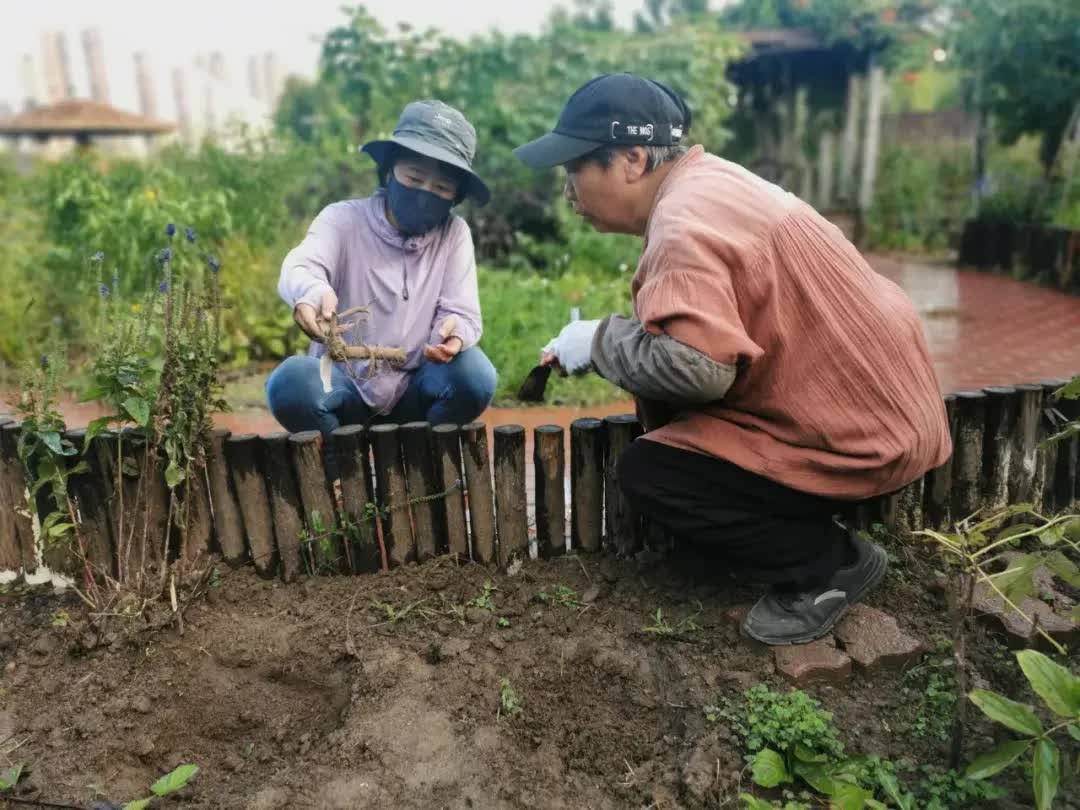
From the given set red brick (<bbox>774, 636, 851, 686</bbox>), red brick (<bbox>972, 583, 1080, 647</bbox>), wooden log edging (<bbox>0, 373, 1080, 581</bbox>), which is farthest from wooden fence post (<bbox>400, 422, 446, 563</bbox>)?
red brick (<bbox>972, 583, 1080, 647</bbox>)


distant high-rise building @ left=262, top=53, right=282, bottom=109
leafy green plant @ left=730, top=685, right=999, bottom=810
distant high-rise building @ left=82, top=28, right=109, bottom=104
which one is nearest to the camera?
leafy green plant @ left=730, top=685, right=999, bottom=810

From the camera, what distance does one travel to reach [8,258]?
6.99m

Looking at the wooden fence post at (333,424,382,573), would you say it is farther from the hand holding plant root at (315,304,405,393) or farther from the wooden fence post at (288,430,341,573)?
the hand holding plant root at (315,304,405,393)

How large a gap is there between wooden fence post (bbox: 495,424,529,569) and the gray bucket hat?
3.04 ft

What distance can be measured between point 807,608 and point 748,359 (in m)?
0.75

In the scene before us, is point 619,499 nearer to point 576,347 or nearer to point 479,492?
point 479,492

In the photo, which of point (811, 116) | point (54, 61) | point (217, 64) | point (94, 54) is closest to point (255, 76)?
point (217, 64)

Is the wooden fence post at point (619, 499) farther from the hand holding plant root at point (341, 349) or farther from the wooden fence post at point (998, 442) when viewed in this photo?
the wooden fence post at point (998, 442)

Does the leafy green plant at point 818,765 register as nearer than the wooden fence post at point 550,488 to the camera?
Yes

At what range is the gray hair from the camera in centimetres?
240

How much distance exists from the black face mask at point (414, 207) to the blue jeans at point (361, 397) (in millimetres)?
474

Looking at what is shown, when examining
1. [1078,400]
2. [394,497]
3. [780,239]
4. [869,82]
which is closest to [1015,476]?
[1078,400]

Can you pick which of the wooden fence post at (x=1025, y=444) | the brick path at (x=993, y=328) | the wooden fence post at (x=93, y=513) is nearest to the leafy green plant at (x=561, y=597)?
the wooden fence post at (x=93, y=513)

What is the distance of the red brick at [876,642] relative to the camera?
240 centimetres
